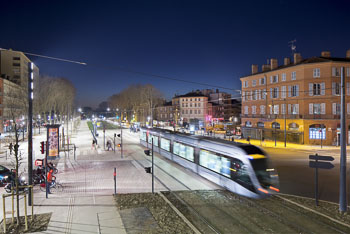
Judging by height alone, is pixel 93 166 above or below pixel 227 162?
below

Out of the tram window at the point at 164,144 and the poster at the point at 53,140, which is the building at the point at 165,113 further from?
the poster at the point at 53,140

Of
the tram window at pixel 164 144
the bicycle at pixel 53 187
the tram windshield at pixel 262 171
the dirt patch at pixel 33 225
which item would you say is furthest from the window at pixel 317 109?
the dirt patch at pixel 33 225

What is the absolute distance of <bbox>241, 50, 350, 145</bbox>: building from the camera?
34812 mm

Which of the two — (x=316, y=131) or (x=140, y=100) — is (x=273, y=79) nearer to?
(x=316, y=131)

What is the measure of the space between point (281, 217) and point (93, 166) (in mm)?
15860

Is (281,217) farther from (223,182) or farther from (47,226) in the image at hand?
(47,226)

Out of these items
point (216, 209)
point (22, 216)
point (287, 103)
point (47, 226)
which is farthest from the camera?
point (287, 103)

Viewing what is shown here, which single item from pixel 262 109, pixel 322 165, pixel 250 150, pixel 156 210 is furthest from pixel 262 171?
pixel 262 109

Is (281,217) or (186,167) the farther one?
(186,167)

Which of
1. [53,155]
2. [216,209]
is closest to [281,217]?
[216,209]

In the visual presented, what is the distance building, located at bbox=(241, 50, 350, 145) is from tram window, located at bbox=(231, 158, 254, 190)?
77.7ft

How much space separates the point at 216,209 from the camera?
36.8 ft

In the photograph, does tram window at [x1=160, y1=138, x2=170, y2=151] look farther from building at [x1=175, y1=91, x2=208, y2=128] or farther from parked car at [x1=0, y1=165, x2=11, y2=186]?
building at [x1=175, y1=91, x2=208, y2=128]

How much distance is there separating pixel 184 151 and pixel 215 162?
4.84m
